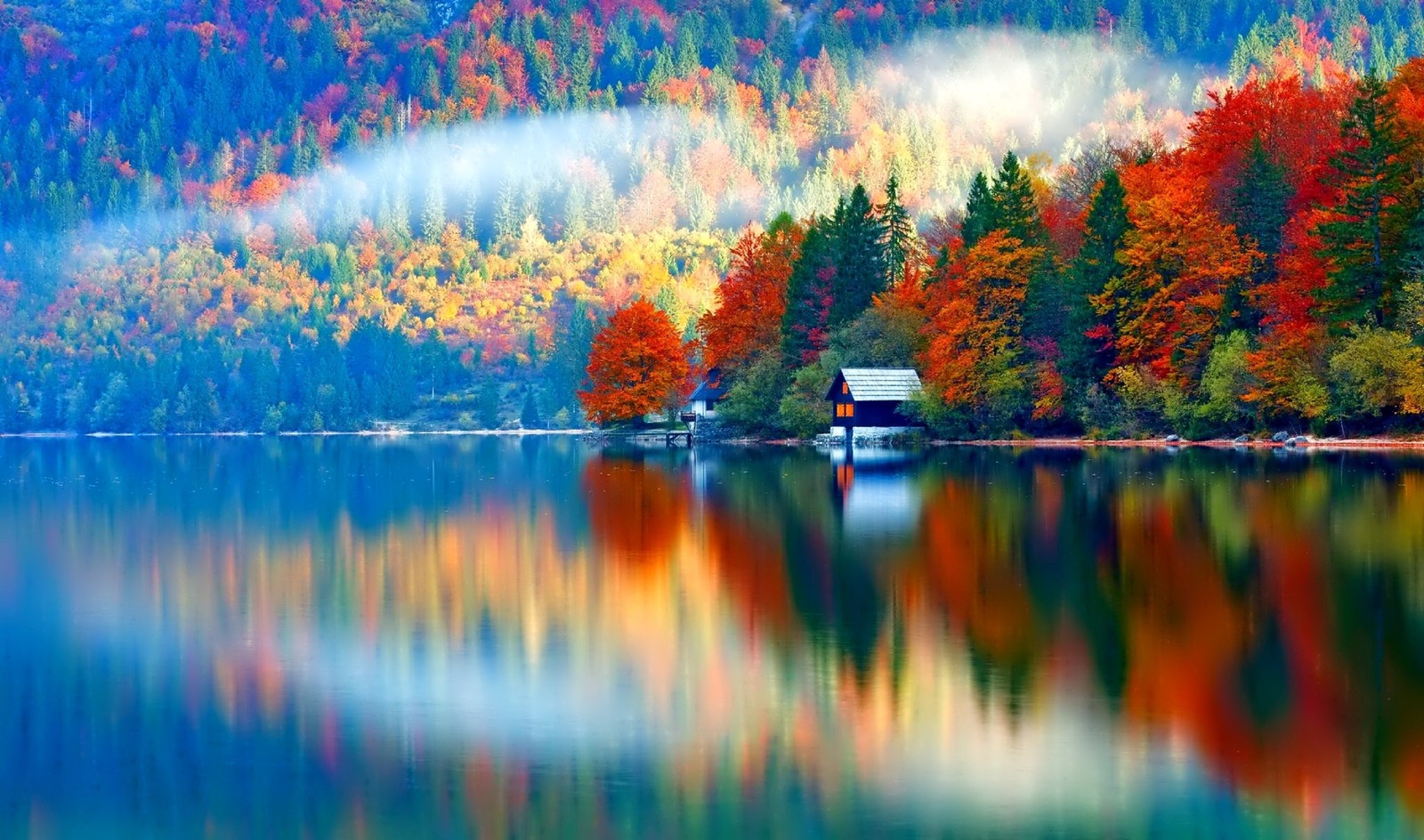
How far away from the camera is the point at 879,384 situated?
91375 mm

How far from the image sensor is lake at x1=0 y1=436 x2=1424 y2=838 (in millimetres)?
16422

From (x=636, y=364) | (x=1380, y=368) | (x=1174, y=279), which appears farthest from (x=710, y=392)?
(x=1380, y=368)

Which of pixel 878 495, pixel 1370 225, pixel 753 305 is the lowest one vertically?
pixel 878 495

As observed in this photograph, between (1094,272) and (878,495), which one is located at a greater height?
(1094,272)

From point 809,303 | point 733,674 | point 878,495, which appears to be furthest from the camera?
point 809,303

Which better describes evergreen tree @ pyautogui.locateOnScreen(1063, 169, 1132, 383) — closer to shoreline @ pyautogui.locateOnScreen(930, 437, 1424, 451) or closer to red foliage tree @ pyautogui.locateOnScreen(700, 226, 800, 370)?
shoreline @ pyautogui.locateOnScreen(930, 437, 1424, 451)

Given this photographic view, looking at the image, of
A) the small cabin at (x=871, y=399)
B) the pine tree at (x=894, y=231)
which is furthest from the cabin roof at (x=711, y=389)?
the small cabin at (x=871, y=399)

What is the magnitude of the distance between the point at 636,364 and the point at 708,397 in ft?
17.5

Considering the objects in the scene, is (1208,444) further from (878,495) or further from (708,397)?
(708,397)

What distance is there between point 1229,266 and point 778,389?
1240 inches

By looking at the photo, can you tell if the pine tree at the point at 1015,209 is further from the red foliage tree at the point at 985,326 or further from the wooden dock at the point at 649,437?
the wooden dock at the point at 649,437

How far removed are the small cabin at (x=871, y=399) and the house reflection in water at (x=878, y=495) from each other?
25.3 feet

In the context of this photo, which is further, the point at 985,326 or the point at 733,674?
the point at 985,326

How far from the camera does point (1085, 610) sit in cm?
2684
